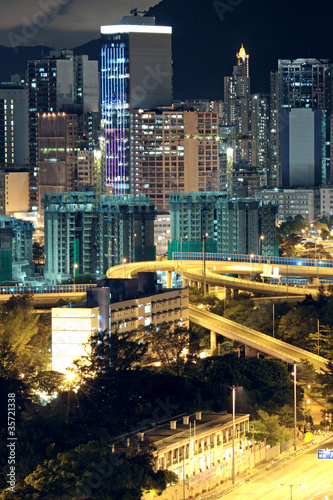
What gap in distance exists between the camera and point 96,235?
9056 centimetres

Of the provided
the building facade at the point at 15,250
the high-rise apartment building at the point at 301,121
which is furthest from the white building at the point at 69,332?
the high-rise apartment building at the point at 301,121

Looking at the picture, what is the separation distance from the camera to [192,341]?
171 ft

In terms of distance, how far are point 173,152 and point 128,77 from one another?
7356 millimetres

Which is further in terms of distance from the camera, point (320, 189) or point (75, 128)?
point (320, 189)

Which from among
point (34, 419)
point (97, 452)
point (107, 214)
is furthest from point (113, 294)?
point (107, 214)

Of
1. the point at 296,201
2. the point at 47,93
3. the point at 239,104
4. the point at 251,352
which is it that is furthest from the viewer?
the point at 239,104

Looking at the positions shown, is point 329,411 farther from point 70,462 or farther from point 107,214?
point 107,214

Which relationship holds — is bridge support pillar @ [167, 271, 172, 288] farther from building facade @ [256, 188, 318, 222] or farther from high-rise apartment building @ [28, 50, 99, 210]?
building facade @ [256, 188, 318, 222]

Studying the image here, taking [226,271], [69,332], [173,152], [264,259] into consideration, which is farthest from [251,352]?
[173,152]

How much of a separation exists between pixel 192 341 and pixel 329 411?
→ 467 inches

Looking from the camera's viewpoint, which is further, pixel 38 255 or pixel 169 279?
pixel 38 255

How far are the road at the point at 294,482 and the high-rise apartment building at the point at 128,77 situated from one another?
7488cm

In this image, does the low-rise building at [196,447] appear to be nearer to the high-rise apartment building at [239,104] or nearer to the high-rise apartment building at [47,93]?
the high-rise apartment building at [47,93]

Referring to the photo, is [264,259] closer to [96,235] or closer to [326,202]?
[96,235]
